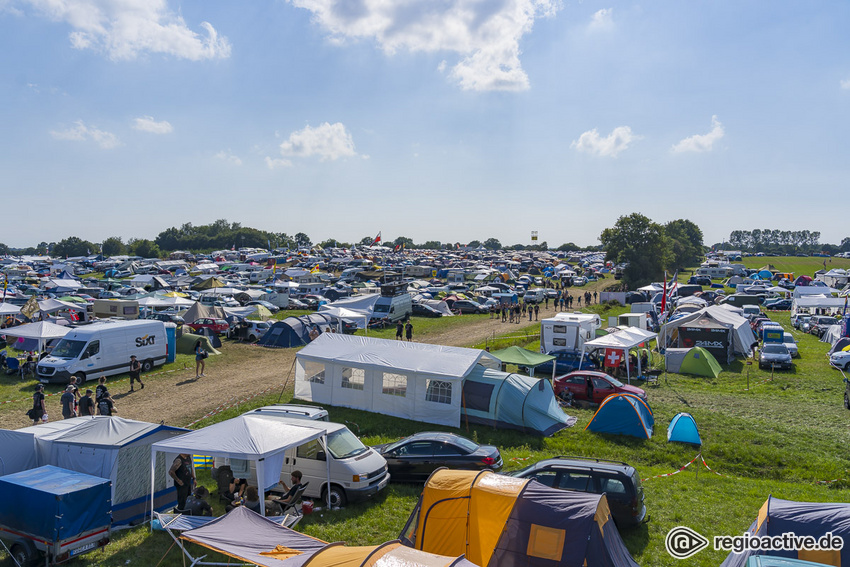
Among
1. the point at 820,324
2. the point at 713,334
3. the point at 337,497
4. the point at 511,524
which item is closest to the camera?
the point at 511,524

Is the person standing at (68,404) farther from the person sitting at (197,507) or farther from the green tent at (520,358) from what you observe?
the green tent at (520,358)

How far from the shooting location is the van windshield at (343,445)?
1094cm

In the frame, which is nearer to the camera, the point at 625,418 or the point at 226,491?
the point at 226,491

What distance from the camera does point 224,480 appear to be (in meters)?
10.6

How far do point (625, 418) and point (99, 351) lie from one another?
1985cm

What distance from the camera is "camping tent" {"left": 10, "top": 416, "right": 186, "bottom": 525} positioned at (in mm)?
9680

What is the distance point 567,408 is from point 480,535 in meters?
11.7

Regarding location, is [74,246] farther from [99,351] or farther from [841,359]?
[841,359]

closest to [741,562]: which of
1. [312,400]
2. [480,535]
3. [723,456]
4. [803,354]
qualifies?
[480,535]

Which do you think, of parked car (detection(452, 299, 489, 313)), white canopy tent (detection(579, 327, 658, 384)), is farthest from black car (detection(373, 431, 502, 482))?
parked car (detection(452, 299, 489, 313))

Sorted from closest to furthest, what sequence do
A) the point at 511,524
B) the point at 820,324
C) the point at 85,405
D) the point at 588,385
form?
the point at 511,524, the point at 85,405, the point at 588,385, the point at 820,324

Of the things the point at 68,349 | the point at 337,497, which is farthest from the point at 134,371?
the point at 337,497
